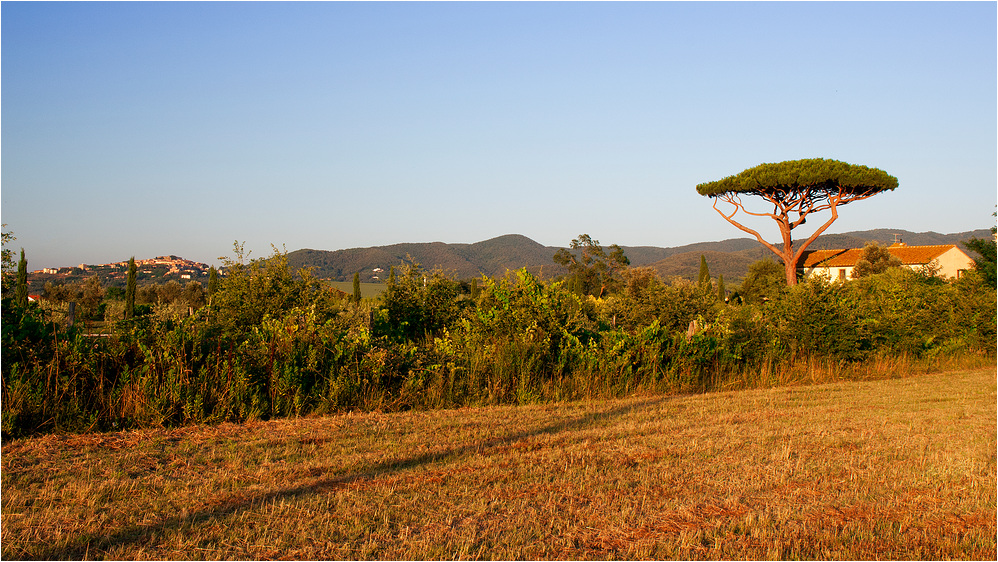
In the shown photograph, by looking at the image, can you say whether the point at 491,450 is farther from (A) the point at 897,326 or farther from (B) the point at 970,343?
(B) the point at 970,343

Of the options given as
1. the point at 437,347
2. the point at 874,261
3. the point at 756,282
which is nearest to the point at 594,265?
the point at 756,282

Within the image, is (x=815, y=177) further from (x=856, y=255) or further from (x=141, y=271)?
(x=141, y=271)

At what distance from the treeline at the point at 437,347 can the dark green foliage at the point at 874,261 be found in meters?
30.8

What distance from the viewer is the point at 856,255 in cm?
5847

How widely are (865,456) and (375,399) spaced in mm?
5409

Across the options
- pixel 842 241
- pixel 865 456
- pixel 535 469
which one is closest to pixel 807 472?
pixel 865 456

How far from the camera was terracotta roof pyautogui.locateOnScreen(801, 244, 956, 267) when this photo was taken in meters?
54.9

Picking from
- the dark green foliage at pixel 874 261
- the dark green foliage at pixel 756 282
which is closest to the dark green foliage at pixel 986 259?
the dark green foliage at pixel 756 282

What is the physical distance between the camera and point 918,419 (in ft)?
26.6

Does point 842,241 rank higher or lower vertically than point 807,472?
higher

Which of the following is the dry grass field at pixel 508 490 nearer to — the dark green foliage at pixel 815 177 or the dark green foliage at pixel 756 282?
the dark green foliage at pixel 756 282

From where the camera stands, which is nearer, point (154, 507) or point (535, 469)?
point (154, 507)

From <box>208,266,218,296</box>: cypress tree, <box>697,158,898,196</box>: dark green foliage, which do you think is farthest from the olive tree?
<box>208,266,218,296</box>: cypress tree

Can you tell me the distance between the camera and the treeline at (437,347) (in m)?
7.12
